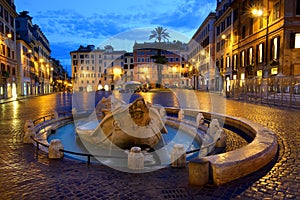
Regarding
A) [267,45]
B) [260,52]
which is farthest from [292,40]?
[260,52]

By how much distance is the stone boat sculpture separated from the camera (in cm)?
729

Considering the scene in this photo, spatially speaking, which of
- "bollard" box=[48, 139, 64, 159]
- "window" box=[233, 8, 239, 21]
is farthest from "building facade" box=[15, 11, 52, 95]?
"bollard" box=[48, 139, 64, 159]

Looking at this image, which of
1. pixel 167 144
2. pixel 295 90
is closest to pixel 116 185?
pixel 167 144

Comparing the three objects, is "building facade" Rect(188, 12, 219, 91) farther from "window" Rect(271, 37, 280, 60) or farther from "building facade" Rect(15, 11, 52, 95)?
"building facade" Rect(15, 11, 52, 95)

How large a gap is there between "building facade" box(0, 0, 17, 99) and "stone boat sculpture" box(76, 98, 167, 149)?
32.8 metres

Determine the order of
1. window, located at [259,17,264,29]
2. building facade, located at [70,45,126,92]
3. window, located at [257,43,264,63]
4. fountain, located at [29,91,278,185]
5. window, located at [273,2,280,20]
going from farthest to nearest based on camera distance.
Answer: building facade, located at [70,45,126,92] < window, located at [259,17,264,29] < window, located at [257,43,264,63] < window, located at [273,2,280,20] < fountain, located at [29,91,278,185]

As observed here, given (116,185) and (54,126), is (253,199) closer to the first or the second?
(116,185)

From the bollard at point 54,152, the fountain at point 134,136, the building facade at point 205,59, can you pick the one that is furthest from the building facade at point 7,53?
the building facade at point 205,59

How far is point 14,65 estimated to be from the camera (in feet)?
137

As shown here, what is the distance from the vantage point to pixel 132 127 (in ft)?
24.2

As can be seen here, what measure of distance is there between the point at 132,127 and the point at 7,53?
125 ft

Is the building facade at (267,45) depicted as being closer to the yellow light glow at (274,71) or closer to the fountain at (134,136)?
the yellow light glow at (274,71)

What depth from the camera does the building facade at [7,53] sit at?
116 feet

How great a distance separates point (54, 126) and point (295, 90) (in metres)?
15.4
